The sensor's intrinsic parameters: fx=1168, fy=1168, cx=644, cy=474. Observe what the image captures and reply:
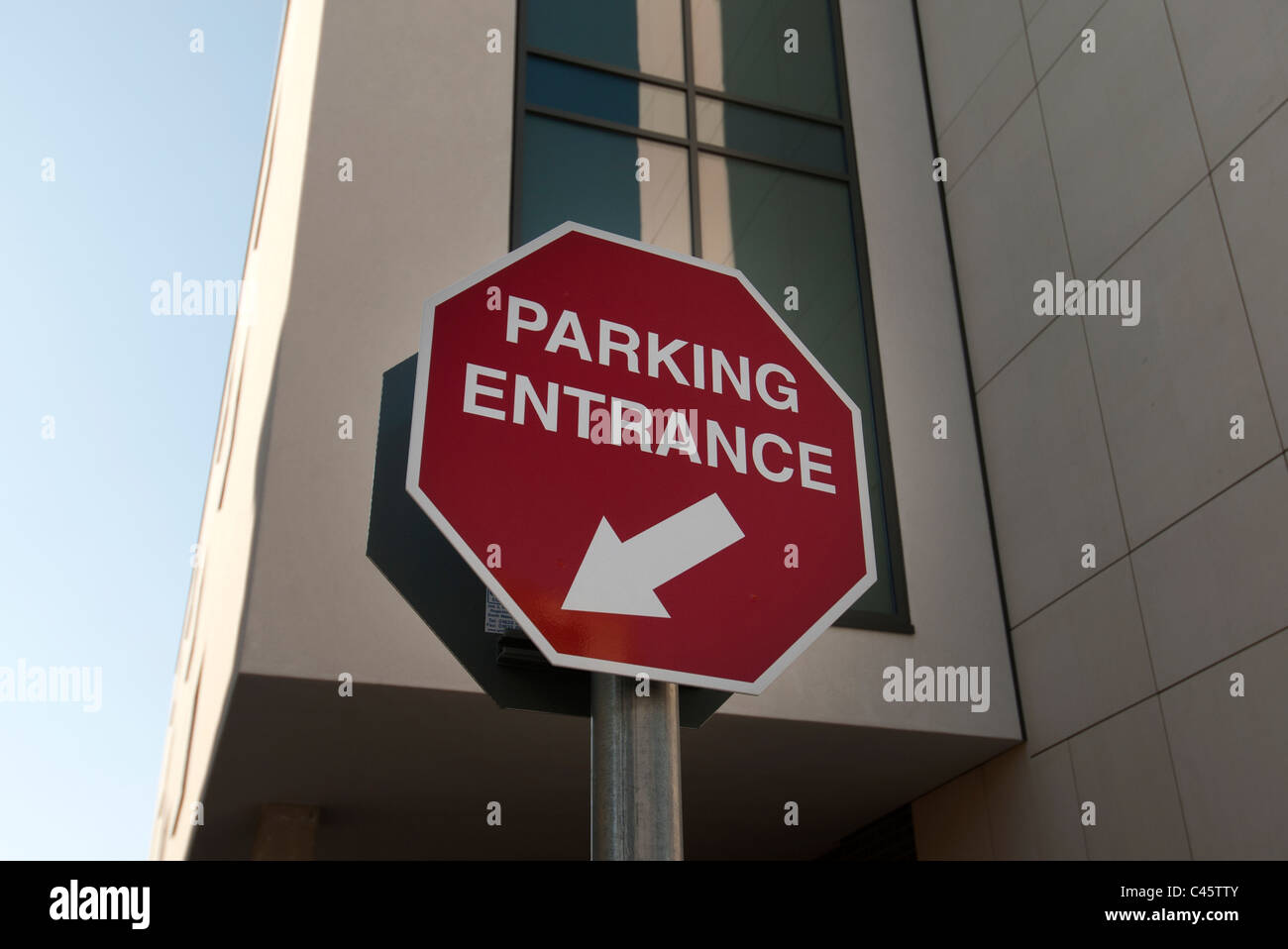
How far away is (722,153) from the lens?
29.5 feet

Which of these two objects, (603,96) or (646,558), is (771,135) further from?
(646,558)

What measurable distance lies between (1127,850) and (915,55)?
21.8ft

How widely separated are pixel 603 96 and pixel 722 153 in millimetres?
1000

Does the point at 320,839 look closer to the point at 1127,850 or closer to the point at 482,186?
the point at 482,186

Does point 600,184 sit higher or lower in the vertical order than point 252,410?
higher

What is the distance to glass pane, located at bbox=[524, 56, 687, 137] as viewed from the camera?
8.57 metres

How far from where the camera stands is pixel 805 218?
8.87 meters

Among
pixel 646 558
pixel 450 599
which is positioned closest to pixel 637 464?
pixel 646 558

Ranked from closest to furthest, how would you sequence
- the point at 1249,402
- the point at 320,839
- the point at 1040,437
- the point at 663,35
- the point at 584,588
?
the point at 584,588 < the point at 1249,402 < the point at 1040,437 < the point at 320,839 < the point at 663,35

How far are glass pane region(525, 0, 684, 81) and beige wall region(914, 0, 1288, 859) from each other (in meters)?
2.49

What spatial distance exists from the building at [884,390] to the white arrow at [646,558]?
4830 mm

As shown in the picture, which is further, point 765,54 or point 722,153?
point 765,54

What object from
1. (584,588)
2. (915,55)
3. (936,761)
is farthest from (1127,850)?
(915,55)

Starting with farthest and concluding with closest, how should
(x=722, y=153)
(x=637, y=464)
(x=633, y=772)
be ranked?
1. (x=722, y=153)
2. (x=637, y=464)
3. (x=633, y=772)
